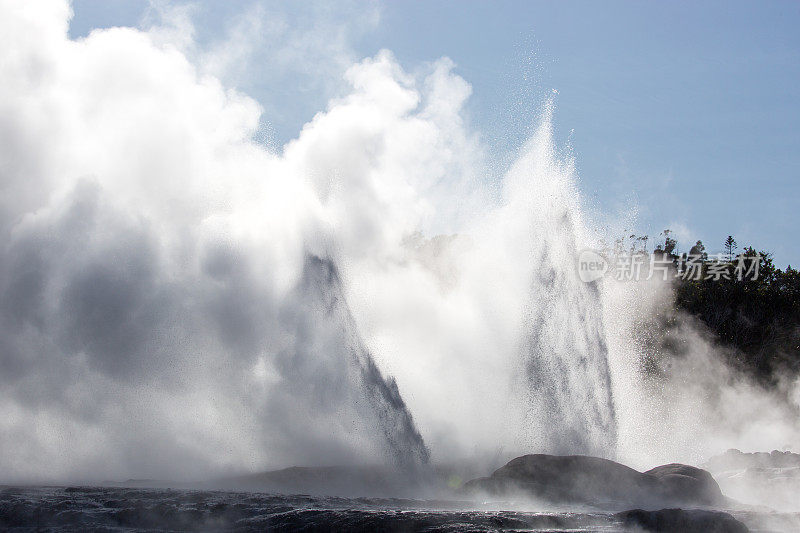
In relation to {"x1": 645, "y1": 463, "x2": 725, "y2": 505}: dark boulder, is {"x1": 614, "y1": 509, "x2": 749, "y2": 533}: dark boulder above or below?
below

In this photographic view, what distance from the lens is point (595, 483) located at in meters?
17.6

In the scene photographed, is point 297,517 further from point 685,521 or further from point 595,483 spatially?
point 595,483

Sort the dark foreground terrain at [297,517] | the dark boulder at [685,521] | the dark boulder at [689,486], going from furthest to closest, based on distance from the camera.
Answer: the dark boulder at [689,486]
the dark boulder at [685,521]
the dark foreground terrain at [297,517]

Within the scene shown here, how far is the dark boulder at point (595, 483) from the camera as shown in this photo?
1709 cm

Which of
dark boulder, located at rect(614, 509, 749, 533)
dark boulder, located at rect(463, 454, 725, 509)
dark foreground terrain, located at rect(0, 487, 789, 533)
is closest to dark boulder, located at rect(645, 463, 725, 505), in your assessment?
dark boulder, located at rect(463, 454, 725, 509)

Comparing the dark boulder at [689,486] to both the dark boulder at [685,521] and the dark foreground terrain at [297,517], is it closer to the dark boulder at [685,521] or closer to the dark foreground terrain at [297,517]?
the dark foreground terrain at [297,517]

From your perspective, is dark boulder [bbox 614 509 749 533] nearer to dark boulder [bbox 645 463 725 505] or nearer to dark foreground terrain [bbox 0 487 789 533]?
dark foreground terrain [bbox 0 487 789 533]

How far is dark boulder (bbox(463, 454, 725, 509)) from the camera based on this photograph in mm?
17094

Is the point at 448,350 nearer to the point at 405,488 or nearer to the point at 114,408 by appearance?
the point at 405,488

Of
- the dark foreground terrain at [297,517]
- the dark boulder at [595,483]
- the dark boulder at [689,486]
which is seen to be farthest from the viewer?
the dark boulder at [689,486]

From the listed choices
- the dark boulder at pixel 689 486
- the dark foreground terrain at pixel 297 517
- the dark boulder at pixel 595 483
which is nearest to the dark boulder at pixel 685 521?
the dark foreground terrain at pixel 297 517

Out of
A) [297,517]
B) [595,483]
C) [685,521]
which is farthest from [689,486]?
[297,517]

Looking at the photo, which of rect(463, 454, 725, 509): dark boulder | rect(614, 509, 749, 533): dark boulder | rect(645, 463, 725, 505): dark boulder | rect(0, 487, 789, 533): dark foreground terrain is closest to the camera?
rect(0, 487, 789, 533): dark foreground terrain

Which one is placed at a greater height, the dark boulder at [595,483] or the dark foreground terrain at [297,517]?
the dark boulder at [595,483]
